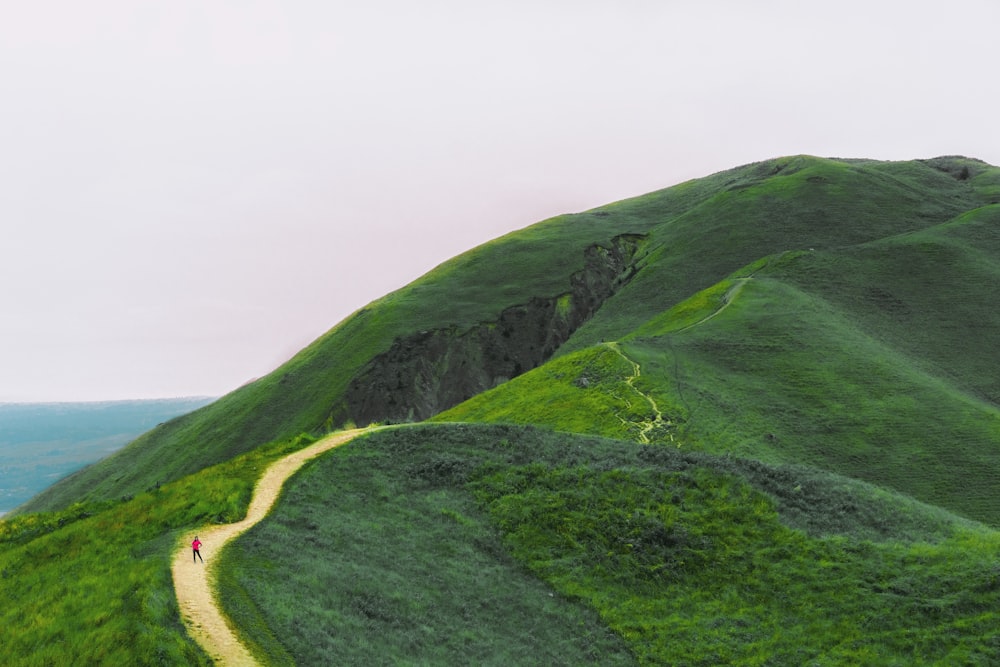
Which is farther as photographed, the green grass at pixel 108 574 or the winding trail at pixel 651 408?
the winding trail at pixel 651 408

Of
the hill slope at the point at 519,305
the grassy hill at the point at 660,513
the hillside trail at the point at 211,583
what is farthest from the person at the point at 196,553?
the hill slope at the point at 519,305

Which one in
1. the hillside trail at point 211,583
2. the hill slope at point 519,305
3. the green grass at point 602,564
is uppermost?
the hill slope at point 519,305

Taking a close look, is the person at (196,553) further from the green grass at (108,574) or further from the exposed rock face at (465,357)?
the exposed rock face at (465,357)

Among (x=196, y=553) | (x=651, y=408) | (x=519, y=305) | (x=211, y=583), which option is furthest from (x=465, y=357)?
(x=211, y=583)

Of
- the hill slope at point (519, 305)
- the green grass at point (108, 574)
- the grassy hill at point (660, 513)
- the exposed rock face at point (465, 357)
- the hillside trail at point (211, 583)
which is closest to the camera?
the green grass at point (108, 574)

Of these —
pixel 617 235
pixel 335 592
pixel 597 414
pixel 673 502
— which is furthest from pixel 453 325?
pixel 335 592

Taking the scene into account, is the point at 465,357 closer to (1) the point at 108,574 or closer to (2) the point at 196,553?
(2) the point at 196,553

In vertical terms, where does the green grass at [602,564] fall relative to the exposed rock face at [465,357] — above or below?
below

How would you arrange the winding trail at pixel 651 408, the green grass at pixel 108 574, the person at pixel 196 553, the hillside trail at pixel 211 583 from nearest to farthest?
the green grass at pixel 108 574
the hillside trail at pixel 211 583
the person at pixel 196 553
the winding trail at pixel 651 408
